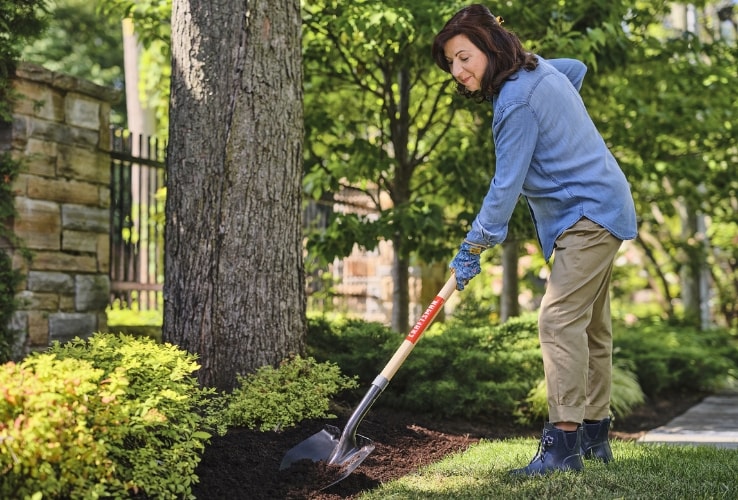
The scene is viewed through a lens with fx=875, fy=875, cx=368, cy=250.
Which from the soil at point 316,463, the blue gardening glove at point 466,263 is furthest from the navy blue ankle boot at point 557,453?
the blue gardening glove at point 466,263

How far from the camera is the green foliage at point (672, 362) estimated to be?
23.8 feet

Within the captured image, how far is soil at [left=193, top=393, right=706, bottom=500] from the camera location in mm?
3158

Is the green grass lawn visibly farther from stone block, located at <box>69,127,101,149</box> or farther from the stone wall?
stone block, located at <box>69,127,101,149</box>

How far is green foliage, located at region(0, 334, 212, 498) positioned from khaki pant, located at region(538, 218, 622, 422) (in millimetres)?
1325

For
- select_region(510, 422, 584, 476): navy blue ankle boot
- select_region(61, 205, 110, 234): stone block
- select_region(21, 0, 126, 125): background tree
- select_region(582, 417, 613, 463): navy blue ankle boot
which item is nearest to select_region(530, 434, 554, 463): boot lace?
select_region(510, 422, 584, 476): navy blue ankle boot

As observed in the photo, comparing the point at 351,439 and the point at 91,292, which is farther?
the point at 91,292

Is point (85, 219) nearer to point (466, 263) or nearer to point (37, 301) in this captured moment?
point (37, 301)

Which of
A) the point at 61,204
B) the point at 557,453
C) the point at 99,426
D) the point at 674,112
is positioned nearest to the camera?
the point at 99,426

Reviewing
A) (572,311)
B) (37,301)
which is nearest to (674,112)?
(572,311)

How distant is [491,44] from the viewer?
3322mm

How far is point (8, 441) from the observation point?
7.72 feet

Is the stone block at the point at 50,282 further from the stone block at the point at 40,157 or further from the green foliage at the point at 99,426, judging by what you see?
the green foliage at the point at 99,426

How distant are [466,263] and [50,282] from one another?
123 inches

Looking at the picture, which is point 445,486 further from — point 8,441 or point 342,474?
point 8,441
